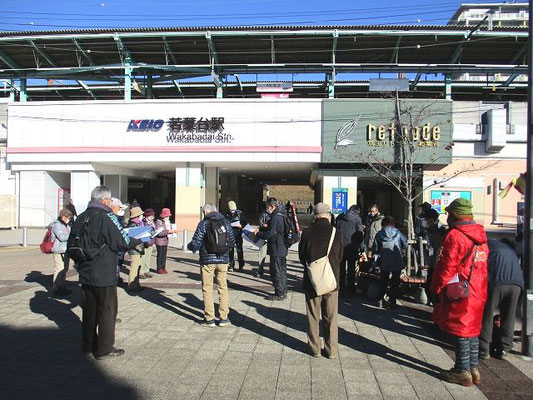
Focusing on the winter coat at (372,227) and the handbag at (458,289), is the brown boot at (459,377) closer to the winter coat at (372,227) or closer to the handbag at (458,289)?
the handbag at (458,289)

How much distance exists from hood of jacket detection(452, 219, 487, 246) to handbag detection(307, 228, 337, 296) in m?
1.38

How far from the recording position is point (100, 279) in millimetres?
4707

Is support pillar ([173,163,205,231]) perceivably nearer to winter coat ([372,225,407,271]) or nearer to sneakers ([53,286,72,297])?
sneakers ([53,286,72,297])

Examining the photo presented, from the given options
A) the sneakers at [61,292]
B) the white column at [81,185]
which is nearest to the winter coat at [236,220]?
the sneakers at [61,292]

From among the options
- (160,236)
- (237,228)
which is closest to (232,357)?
(160,236)

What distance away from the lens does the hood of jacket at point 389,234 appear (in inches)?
272

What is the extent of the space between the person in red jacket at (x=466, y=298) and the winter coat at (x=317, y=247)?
1.12 metres

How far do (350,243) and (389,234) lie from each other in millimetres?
1006

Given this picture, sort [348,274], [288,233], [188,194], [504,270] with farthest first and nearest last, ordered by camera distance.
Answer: [188,194], [348,274], [288,233], [504,270]

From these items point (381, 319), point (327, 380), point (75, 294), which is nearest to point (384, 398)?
point (327, 380)

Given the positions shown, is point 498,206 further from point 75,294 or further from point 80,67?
point 80,67

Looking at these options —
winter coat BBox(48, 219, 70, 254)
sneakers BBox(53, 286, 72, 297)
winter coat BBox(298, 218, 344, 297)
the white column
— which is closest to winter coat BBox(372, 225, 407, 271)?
winter coat BBox(298, 218, 344, 297)

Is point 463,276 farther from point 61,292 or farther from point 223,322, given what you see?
point 61,292

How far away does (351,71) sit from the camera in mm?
23094
